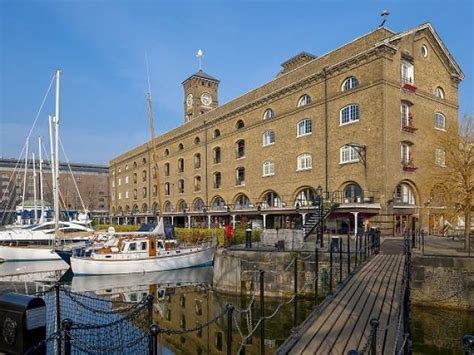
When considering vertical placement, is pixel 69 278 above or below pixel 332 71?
below

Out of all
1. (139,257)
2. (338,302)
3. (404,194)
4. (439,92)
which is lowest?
(139,257)

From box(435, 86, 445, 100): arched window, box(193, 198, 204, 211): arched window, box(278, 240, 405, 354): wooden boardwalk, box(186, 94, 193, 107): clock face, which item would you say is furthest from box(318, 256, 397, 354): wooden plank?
box(186, 94, 193, 107): clock face

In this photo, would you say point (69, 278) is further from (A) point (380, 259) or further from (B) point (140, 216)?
(B) point (140, 216)

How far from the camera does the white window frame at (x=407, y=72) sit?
1012 inches

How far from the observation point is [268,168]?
33.7 m

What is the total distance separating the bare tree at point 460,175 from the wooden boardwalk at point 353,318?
25.9 ft

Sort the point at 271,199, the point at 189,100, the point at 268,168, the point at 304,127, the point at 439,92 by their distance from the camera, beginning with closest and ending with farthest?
1. the point at 439,92
2. the point at 304,127
3. the point at 271,199
4. the point at 268,168
5. the point at 189,100

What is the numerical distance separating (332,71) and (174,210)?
29.4 meters

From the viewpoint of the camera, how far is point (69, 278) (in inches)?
906

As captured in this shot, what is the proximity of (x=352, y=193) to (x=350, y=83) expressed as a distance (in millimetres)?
7981

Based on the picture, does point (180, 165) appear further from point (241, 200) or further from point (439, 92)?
point (439, 92)

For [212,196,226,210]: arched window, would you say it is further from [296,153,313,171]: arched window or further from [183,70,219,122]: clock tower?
[183,70,219,122]: clock tower

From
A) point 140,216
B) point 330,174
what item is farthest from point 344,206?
point 140,216

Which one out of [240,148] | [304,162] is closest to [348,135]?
[304,162]
